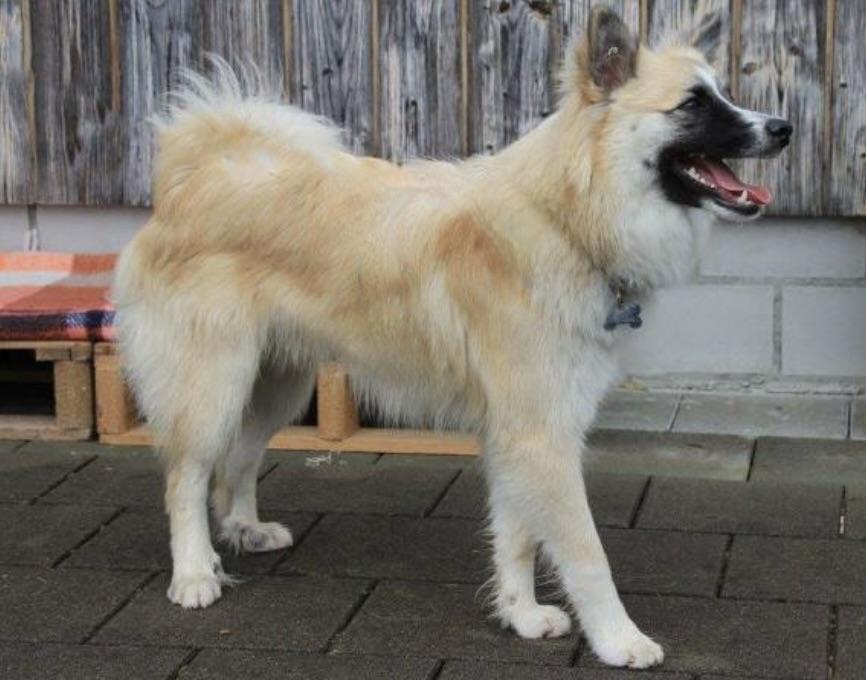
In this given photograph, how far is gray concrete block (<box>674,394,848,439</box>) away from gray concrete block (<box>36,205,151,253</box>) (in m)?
2.27

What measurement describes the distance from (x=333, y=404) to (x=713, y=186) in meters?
2.19

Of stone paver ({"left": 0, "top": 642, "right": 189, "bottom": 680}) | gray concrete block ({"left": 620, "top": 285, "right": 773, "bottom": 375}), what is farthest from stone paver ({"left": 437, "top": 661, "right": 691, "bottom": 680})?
gray concrete block ({"left": 620, "top": 285, "right": 773, "bottom": 375})

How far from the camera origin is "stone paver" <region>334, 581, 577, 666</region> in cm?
381

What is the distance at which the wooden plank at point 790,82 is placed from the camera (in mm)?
5625

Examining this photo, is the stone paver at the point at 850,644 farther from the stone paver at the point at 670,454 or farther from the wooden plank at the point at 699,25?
the wooden plank at the point at 699,25

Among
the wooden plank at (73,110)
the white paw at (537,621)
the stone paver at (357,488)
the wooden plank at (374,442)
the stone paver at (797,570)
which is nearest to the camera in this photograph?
the white paw at (537,621)

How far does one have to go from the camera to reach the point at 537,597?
4.21 m

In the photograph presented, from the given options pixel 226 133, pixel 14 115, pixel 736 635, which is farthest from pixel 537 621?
pixel 14 115

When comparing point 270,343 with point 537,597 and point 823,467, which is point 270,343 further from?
point 823,467

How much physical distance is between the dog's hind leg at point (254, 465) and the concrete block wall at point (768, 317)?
5.43 feet

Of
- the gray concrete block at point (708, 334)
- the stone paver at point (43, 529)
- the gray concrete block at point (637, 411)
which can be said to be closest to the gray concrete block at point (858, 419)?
the gray concrete block at point (708, 334)

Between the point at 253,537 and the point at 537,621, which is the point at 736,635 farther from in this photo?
the point at 253,537

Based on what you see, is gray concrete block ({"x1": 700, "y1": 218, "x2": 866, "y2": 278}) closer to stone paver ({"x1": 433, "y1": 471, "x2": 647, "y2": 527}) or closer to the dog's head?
stone paver ({"x1": 433, "y1": 471, "x2": 647, "y2": 527})

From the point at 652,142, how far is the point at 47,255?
3272mm
